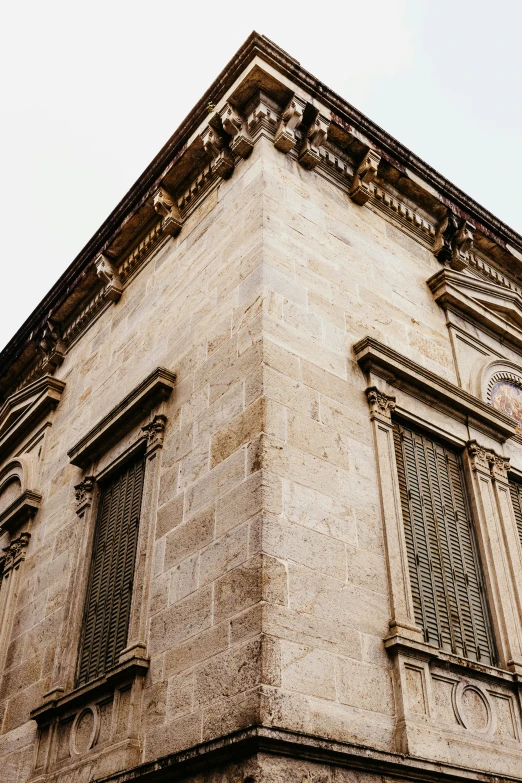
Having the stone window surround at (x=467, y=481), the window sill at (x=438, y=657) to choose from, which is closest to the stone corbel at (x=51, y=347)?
the stone window surround at (x=467, y=481)

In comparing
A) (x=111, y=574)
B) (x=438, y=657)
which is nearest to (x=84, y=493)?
(x=111, y=574)

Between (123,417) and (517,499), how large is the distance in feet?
15.4

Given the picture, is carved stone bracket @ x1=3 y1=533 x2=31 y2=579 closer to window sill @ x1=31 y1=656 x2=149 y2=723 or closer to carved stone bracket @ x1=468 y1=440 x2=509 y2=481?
window sill @ x1=31 y1=656 x2=149 y2=723

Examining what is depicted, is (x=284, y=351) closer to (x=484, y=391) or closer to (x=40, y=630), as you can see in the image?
(x=484, y=391)

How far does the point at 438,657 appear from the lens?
693 cm

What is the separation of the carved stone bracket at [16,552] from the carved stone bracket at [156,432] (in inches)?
130

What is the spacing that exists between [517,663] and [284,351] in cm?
371

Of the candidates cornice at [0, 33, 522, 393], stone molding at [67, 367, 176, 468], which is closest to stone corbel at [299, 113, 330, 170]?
cornice at [0, 33, 522, 393]

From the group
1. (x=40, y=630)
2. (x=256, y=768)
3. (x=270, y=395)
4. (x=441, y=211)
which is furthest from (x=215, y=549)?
(x=441, y=211)

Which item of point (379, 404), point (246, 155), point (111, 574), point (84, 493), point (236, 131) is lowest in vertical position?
point (111, 574)

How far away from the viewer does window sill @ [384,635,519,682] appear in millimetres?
6680

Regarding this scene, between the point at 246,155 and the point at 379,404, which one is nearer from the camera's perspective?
the point at 379,404

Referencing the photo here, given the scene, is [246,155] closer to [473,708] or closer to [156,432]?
[156,432]

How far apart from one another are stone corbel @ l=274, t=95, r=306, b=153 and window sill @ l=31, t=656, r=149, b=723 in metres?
6.15
